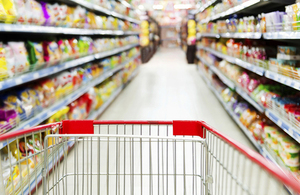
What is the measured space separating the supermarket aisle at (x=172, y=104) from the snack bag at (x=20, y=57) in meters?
2.07

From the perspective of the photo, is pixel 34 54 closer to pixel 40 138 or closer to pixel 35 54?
pixel 35 54

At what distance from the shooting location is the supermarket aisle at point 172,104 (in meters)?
4.11

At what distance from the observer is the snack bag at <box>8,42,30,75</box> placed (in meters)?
2.19

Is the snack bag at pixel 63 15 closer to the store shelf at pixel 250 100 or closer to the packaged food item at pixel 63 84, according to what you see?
the packaged food item at pixel 63 84

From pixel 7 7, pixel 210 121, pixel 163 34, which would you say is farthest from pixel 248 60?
pixel 163 34

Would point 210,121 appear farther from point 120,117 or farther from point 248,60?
point 120,117

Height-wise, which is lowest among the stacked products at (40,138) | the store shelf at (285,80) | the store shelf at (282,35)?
the stacked products at (40,138)

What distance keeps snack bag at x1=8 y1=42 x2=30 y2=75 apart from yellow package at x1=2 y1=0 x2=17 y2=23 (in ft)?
0.79

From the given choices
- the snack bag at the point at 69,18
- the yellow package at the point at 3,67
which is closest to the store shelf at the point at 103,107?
the snack bag at the point at 69,18

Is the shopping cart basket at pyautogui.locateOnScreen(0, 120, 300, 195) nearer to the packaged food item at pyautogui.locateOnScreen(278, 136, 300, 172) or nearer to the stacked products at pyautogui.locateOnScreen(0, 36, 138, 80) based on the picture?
the packaged food item at pyautogui.locateOnScreen(278, 136, 300, 172)

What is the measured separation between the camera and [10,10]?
1995 millimetres

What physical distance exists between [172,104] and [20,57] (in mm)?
3183

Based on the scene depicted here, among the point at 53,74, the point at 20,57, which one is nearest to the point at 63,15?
the point at 53,74

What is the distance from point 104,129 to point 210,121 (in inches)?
60.4
